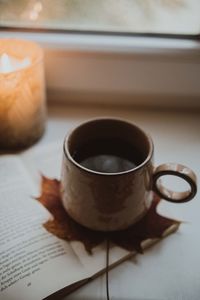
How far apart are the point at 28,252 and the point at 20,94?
0.69 ft

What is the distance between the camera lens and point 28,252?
46 cm

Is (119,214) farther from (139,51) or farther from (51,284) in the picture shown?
(139,51)

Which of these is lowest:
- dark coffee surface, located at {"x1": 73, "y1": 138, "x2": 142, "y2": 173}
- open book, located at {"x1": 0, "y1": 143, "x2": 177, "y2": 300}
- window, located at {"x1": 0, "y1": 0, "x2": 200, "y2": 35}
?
open book, located at {"x1": 0, "y1": 143, "x2": 177, "y2": 300}

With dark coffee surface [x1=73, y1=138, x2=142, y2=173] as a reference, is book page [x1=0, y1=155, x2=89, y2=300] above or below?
below

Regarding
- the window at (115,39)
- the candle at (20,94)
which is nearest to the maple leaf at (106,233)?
the candle at (20,94)

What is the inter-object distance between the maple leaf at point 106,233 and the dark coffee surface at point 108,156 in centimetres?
7

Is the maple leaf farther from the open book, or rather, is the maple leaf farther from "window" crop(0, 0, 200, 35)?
"window" crop(0, 0, 200, 35)

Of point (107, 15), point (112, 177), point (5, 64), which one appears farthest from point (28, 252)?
point (107, 15)

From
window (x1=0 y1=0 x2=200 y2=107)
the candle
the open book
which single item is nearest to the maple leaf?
the open book

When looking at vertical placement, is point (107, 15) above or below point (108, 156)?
above

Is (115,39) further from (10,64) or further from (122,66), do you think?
(10,64)

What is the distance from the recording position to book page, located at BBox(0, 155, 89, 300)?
428 millimetres

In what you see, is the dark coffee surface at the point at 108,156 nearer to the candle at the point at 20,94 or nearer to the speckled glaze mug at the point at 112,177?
the speckled glaze mug at the point at 112,177

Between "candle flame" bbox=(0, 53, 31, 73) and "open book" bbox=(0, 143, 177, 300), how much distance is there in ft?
0.46
